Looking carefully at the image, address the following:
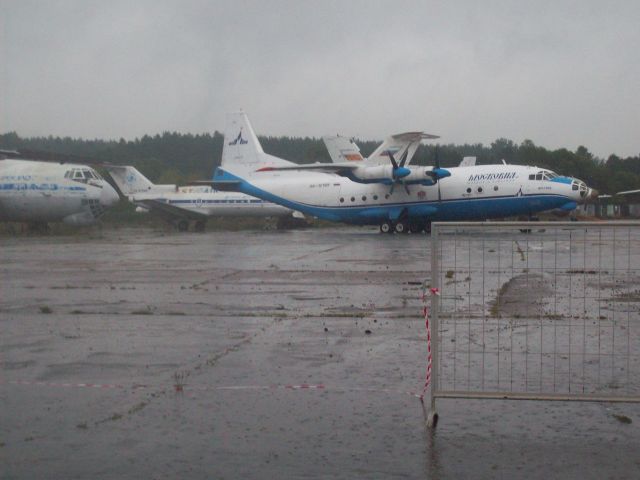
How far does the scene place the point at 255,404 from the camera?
6832 millimetres

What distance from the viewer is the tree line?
198 ft

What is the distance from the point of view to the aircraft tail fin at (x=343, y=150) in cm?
4488

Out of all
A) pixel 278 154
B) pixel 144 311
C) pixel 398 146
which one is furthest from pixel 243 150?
pixel 278 154

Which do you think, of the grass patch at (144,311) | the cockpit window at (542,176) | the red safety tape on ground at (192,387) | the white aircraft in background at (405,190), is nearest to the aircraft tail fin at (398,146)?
the white aircraft in background at (405,190)

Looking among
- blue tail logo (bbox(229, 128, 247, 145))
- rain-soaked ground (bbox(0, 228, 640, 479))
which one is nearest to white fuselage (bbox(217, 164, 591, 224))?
blue tail logo (bbox(229, 128, 247, 145))

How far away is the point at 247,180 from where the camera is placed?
46062 millimetres

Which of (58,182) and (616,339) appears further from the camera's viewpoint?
(58,182)

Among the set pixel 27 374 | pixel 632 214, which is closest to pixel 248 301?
pixel 27 374

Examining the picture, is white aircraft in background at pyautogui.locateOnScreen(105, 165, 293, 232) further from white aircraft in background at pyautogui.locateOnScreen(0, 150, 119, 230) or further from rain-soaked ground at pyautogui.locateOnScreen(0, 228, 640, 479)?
rain-soaked ground at pyautogui.locateOnScreen(0, 228, 640, 479)

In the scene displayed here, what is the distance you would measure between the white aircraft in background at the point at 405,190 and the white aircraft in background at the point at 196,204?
4.12m

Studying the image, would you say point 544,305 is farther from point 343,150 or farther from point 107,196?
point 343,150

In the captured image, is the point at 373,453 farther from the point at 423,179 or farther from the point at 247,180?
the point at 247,180

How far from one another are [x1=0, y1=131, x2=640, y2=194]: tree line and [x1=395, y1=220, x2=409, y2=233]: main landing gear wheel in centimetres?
1105

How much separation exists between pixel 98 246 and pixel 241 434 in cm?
2361
